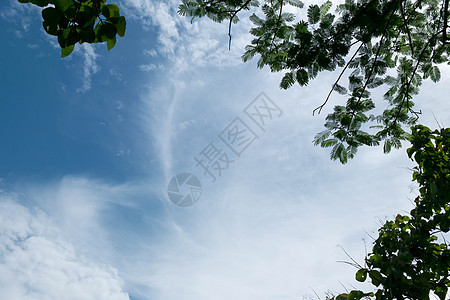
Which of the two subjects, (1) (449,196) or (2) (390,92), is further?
(2) (390,92)

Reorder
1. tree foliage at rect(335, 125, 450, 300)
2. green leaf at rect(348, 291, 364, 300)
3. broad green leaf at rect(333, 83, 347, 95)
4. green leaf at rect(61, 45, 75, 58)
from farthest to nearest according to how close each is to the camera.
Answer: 1. broad green leaf at rect(333, 83, 347, 95)
2. tree foliage at rect(335, 125, 450, 300)
3. green leaf at rect(348, 291, 364, 300)
4. green leaf at rect(61, 45, 75, 58)

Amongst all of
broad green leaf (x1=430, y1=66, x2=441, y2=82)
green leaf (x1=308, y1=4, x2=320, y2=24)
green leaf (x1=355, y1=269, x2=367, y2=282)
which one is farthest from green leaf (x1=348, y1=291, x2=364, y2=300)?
broad green leaf (x1=430, y1=66, x2=441, y2=82)

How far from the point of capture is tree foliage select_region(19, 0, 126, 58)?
1.12 m

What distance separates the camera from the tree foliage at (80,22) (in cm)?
112

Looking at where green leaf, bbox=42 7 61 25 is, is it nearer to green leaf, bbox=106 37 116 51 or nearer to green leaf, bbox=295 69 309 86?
green leaf, bbox=106 37 116 51

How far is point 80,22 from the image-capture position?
121 cm

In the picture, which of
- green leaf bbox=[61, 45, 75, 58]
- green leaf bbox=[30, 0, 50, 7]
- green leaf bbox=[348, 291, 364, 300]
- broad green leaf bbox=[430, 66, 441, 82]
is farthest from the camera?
broad green leaf bbox=[430, 66, 441, 82]

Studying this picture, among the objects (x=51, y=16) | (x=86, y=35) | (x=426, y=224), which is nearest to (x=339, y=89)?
(x=426, y=224)

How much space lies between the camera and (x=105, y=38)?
49.7 inches

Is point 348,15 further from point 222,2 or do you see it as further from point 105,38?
point 105,38

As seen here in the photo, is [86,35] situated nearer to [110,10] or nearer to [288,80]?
[110,10]

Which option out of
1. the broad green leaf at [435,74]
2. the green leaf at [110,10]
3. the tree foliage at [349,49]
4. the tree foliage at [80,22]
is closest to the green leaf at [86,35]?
the tree foliage at [80,22]

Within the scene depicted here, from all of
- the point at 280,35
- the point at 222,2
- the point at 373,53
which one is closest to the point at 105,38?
the point at 222,2

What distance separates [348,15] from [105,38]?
269 cm
